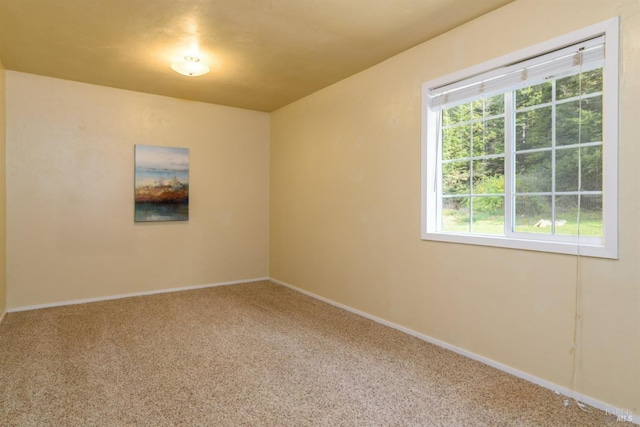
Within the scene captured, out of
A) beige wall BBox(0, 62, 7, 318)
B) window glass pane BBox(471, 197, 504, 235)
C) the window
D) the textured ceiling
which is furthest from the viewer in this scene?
beige wall BBox(0, 62, 7, 318)

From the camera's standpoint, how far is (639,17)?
197 centimetres

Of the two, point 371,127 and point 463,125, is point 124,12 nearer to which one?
point 371,127

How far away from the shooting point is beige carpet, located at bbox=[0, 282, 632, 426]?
2.04 meters

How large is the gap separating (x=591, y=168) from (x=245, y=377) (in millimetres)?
2641

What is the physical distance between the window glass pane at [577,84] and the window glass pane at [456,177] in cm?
81

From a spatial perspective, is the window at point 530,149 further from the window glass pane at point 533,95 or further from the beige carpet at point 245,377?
the beige carpet at point 245,377

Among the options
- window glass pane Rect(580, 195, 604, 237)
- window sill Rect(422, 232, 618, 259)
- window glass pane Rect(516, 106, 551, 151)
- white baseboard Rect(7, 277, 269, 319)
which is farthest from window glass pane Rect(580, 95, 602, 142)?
white baseboard Rect(7, 277, 269, 319)

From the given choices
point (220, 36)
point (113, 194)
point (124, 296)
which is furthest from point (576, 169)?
point (124, 296)

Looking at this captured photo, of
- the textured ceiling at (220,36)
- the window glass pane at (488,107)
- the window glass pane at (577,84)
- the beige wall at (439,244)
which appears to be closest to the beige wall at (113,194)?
the textured ceiling at (220,36)

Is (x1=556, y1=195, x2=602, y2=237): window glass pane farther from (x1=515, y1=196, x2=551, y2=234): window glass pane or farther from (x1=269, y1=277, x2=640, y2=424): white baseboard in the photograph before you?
(x1=269, y1=277, x2=640, y2=424): white baseboard

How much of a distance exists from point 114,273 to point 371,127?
3.61 m

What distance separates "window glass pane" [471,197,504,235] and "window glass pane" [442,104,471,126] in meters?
0.69

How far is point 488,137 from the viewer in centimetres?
286

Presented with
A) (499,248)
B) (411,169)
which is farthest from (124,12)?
(499,248)
